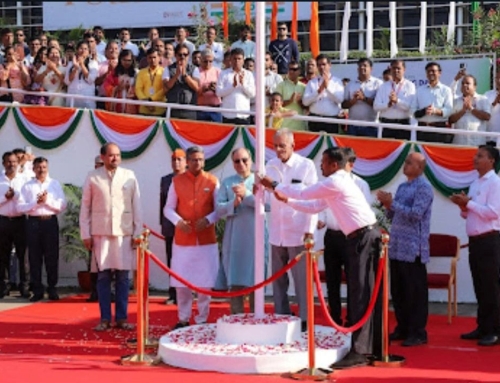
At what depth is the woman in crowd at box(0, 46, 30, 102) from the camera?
15.4m

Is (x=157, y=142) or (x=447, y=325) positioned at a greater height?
(x=157, y=142)

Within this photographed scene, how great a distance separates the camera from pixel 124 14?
93.4 ft

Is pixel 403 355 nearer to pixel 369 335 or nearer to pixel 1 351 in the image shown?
pixel 369 335

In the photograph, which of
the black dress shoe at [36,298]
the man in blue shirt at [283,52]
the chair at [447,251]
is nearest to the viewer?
the chair at [447,251]

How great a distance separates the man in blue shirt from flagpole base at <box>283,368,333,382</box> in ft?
27.6

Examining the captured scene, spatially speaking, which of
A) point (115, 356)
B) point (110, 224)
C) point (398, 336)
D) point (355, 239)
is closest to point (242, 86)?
point (110, 224)

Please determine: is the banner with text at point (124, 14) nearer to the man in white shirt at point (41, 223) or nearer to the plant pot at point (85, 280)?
the plant pot at point (85, 280)

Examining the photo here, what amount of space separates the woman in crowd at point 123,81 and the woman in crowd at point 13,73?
4.16 ft

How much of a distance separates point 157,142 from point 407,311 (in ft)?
18.5

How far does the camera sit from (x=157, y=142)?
1457 cm

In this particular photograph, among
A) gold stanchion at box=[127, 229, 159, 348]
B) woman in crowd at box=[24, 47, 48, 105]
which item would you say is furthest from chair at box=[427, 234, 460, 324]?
woman in crowd at box=[24, 47, 48, 105]

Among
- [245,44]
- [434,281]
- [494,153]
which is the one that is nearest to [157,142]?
[245,44]

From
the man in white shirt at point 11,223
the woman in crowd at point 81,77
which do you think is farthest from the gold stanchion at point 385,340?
the woman in crowd at point 81,77

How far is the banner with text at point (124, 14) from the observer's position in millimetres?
27250
